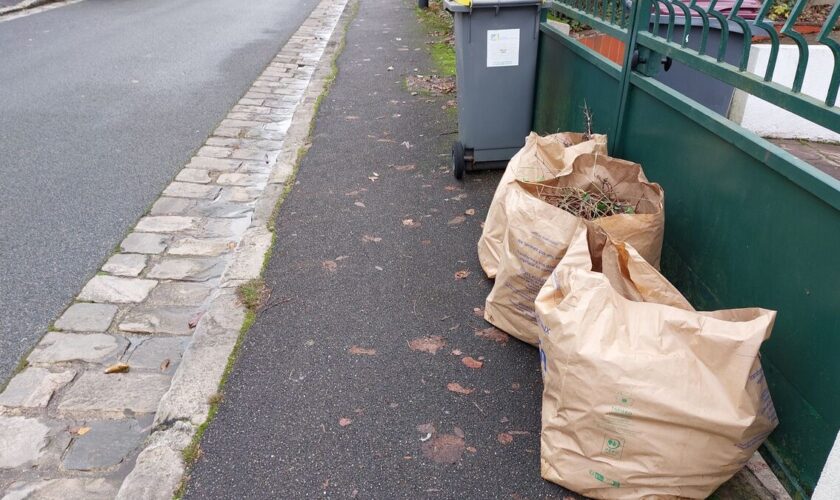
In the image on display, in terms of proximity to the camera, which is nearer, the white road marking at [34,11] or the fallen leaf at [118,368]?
the fallen leaf at [118,368]

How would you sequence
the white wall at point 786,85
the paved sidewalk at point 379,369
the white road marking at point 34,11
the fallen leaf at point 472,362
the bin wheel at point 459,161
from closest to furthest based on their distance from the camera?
the paved sidewalk at point 379,369 < the fallen leaf at point 472,362 < the bin wheel at point 459,161 < the white wall at point 786,85 < the white road marking at point 34,11

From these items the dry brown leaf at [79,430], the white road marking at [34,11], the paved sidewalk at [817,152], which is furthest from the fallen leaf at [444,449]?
the white road marking at [34,11]

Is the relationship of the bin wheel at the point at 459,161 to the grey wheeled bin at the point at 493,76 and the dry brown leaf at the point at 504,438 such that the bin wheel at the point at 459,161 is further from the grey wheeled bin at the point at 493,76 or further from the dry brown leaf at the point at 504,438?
the dry brown leaf at the point at 504,438

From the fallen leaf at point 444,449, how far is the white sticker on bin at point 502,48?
309cm

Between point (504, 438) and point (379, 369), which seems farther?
point (379, 369)

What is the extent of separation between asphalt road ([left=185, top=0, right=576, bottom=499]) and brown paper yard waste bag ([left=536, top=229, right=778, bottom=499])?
0.29 metres

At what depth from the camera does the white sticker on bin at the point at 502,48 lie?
183 inches

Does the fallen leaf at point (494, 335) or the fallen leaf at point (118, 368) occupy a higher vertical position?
the fallen leaf at point (494, 335)

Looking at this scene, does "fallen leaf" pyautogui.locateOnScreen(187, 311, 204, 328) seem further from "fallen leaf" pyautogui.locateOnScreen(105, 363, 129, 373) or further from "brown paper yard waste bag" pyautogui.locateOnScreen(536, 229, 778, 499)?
"brown paper yard waste bag" pyautogui.locateOnScreen(536, 229, 778, 499)

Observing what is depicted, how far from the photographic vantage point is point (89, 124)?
21.4ft

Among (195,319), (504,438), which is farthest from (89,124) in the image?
(504,438)

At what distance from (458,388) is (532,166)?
1.33 m

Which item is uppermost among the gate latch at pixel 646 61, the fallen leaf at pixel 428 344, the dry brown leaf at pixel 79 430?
the gate latch at pixel 646 61

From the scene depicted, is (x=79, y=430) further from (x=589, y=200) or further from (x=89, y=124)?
(x=89, y=124)
